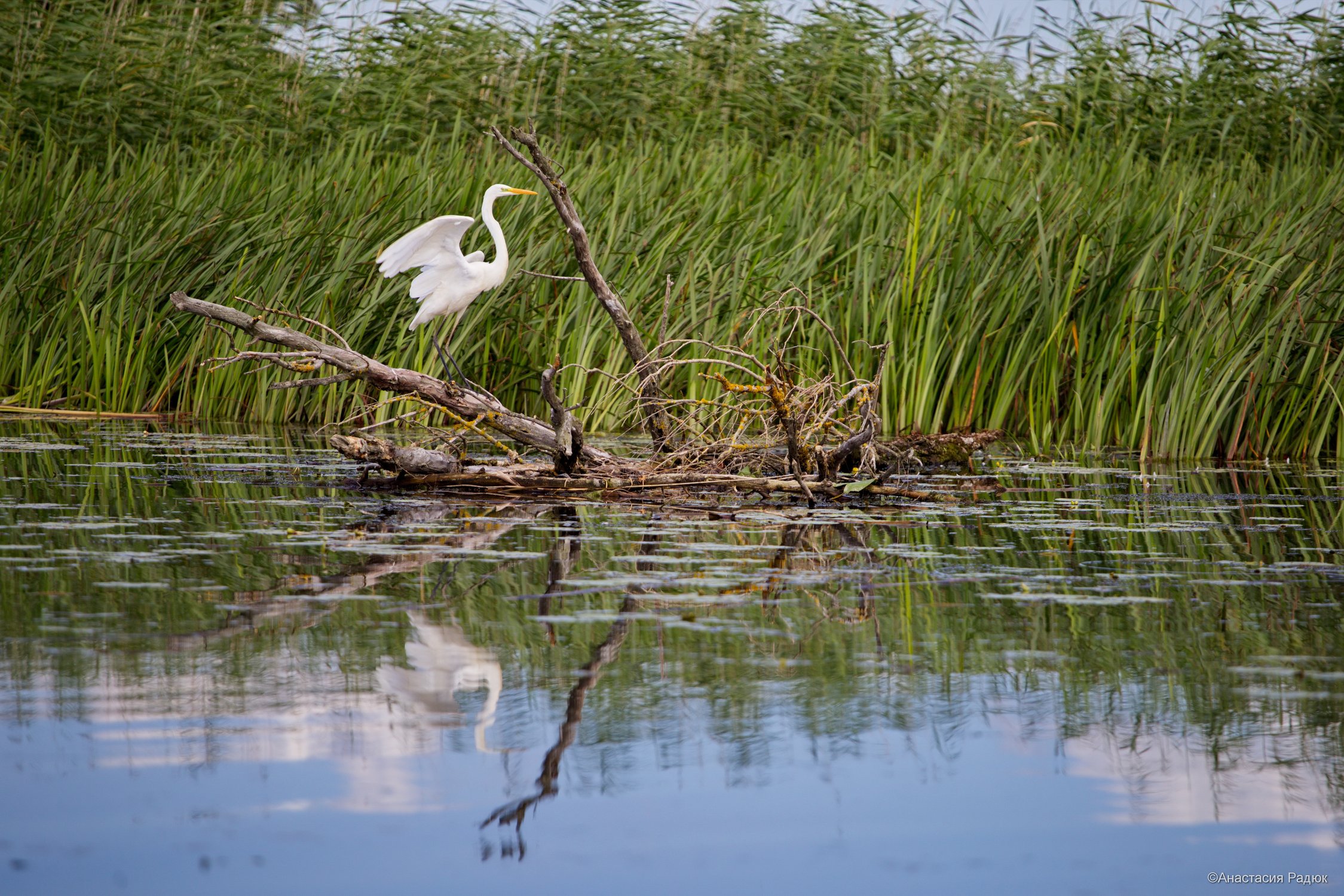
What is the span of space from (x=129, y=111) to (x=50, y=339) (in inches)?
149

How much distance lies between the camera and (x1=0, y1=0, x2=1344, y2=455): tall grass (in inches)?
280

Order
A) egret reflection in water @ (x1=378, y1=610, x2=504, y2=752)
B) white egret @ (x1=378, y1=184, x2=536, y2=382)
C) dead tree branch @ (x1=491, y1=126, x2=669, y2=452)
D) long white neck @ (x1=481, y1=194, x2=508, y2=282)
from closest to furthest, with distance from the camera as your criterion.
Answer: egret reflection in water @ (x1=378, y1=610, x2=504, y2=752) < dead tree branch @ (x1=491, y1=126, x2=669, y2=452) < white egret @ (x1=378, y1=184, x2=536, y2=382) < long white neck @ (x1=481, y1=194, x2=508, y2=282)

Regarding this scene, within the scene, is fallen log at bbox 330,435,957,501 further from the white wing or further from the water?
the white wing

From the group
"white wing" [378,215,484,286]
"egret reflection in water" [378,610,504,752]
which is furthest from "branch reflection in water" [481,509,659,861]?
"white wing" [378,215,484,286]

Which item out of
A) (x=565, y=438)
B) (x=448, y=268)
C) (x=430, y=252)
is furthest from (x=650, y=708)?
(x=448, y=268)

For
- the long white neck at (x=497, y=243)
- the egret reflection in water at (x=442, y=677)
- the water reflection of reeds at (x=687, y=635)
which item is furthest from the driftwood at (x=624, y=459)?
the egret reflection in water at (x=442, y=677)

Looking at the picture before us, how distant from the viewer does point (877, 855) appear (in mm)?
1788

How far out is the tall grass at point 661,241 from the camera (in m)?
7.11

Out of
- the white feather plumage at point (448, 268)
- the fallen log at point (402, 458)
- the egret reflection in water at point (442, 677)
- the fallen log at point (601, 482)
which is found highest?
the white feather plumage at point (448, 268)

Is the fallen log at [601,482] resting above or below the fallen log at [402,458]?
below

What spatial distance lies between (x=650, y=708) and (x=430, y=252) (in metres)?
4.59

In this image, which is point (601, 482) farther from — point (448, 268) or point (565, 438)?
point (448, 268)

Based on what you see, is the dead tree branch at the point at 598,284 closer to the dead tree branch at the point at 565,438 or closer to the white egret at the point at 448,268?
the dead tree branch at the point at 565,438

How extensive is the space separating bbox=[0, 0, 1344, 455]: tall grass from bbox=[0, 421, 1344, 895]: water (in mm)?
3015
